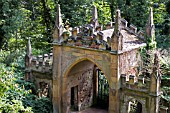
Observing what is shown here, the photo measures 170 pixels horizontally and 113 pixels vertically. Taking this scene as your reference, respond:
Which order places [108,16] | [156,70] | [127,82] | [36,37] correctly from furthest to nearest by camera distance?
[36,37]
[108,16]
[127,82]
[156,70]

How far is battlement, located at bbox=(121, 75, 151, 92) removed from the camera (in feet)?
53.7

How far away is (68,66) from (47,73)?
6.74 feet

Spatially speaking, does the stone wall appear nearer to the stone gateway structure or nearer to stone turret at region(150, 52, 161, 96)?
the stone gateway structure

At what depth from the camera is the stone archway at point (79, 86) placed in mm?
19609

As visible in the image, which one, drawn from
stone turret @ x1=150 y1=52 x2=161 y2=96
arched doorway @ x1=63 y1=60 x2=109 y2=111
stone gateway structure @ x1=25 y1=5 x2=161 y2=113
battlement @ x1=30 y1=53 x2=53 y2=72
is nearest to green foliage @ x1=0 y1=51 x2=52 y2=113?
stone gateway structure @ x1=25 y1=5 x2=161 y2=113

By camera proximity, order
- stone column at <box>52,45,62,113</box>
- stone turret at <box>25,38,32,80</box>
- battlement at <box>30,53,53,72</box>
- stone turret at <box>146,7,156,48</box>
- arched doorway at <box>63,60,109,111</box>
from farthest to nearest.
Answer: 1. stone turret at <box>25,38,32,80</box>
2. battlement at <box>30,53,53,72</box>
3. arched doorway at <box>63,60,109,111</box>
4. stone column at <box>52,45,62,113</box>
5. stone turret at <box>146,7,156,48</box>

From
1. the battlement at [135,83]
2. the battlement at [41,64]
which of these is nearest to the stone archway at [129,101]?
the battlement at [135,83]

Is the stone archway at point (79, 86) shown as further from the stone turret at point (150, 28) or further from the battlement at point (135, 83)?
the stone turret at point (150, 28)

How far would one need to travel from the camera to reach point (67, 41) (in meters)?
18.4

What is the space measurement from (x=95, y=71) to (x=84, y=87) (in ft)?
4.69

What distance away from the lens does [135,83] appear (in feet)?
54.7

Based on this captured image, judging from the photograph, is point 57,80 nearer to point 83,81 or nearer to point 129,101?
point 83,81

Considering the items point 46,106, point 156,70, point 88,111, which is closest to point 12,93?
point 46,106

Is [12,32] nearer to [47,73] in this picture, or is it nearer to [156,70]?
[47,73]
